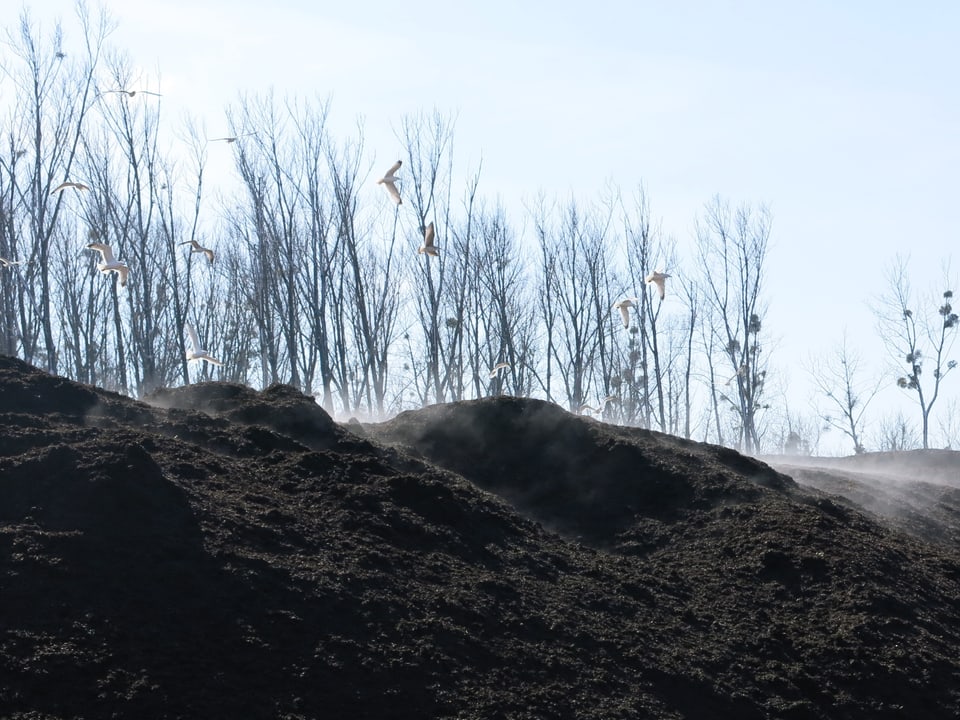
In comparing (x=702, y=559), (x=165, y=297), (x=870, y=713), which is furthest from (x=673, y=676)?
(x=165, y=297)

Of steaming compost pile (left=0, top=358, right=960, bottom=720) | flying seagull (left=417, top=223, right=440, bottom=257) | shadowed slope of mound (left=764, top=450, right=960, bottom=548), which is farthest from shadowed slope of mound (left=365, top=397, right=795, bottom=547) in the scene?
flying seagull (left=417, top=223, right=440, bottom=257)

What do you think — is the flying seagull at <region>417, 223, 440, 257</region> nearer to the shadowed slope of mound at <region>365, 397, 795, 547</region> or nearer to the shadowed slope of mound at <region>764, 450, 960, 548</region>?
the shadowed slope of mound at <region>365, 397, 795, 547</region>

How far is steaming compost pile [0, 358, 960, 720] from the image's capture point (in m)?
7.54

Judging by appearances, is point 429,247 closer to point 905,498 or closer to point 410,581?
point 905,498

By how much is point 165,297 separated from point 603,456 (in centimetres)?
2530

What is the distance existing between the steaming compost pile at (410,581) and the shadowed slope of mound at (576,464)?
0.05 meters

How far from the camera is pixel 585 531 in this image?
1224 centimetres

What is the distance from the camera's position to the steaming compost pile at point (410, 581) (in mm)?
7543

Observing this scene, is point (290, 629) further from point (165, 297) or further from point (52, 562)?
point (165, 297)

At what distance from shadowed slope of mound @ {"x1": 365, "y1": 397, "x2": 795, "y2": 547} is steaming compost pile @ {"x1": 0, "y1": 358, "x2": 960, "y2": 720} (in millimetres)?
48

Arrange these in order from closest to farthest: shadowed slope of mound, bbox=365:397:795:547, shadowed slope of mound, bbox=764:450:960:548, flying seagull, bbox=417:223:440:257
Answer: shadowed slope of mound, bbox=365:397:795:547, shadowed slope of mound, bbox=764:450:960:548, flying seagull, bbox=417:223:440:257

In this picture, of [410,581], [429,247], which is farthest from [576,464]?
[429,247]

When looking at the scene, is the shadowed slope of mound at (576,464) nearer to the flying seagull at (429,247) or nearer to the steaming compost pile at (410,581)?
the steaming compost pile at (410,581)

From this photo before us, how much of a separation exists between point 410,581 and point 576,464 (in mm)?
4922
